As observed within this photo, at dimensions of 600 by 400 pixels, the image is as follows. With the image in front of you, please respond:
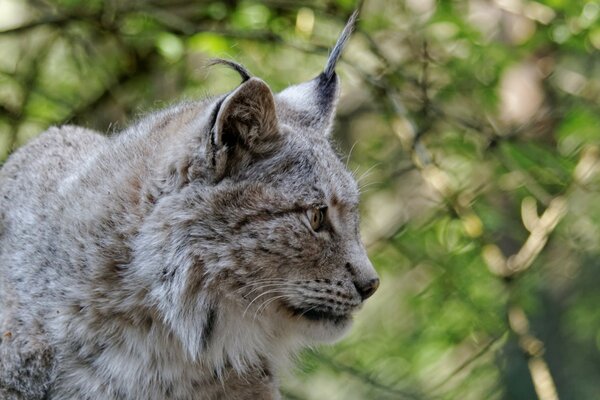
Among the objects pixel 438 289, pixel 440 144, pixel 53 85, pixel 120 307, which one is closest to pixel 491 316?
pixel 438 289

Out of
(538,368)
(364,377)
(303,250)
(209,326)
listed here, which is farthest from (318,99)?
(538,368)

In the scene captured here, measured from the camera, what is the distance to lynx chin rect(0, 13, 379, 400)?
9.87 feet

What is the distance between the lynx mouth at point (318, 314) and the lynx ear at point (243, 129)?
0.48 meters

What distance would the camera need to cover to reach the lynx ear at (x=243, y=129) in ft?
9.82

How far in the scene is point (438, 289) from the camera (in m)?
5.27

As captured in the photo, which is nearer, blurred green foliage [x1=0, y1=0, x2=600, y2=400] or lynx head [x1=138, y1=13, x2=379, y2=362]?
lynx head [x1=138, y1=13, x2=379, y2=362]

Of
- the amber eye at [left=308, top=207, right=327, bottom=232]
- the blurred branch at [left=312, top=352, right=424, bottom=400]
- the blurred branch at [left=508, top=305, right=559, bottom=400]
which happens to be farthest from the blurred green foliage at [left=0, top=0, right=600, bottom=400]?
the blurred branch at [left=508, top=305, right=559, bottom=400]

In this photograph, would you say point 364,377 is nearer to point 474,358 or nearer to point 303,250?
point 303,250

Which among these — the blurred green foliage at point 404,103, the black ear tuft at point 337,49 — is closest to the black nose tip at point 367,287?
the black ear tuft at point 337,49

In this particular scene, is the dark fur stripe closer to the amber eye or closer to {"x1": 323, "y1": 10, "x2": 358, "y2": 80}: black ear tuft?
the amber eye

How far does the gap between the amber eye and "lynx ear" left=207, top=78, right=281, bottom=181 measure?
0.24 metres

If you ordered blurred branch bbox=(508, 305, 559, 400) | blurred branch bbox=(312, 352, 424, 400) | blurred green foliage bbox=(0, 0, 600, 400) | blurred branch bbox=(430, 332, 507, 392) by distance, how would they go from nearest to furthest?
blurred branch bbox=(508, 305, 559, 400) → blurred branch bbox=(430, 332, 507, 392) → blurred branch bbox=(312, 352, 424, 400) → blurred green foliage bbox=(0, 0, 600, 400)

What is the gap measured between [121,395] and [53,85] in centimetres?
294

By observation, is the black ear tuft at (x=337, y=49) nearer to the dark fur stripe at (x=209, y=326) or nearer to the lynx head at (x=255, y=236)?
the lynx head at (x=255, y=236)
